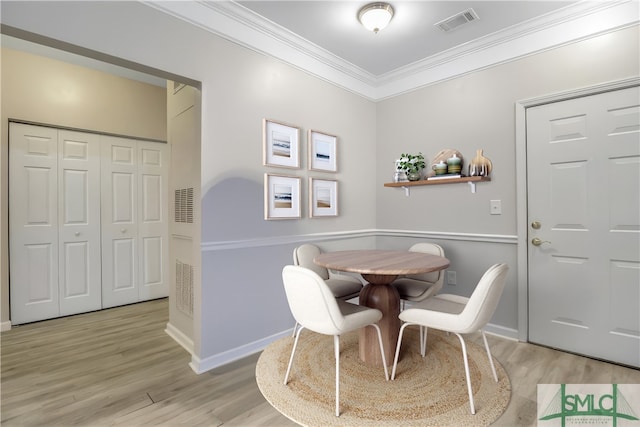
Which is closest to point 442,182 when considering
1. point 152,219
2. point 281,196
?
point 281,196

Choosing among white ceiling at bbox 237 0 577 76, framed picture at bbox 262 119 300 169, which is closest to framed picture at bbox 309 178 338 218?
framed picture at bbox 262 119 300 169

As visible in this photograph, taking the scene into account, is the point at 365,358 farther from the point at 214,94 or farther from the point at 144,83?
the point at 144,83

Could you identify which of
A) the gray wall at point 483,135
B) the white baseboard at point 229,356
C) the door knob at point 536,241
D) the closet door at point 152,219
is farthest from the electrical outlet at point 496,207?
the closet door at point 152,219

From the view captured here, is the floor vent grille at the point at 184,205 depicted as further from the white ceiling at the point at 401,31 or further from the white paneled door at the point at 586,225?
the white paneled door at the point at 586,225

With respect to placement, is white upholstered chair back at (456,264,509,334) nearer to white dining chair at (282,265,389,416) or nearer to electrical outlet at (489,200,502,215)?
white dining chair at (282,265,389,416)

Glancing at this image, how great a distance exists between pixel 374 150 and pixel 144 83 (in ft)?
10.3

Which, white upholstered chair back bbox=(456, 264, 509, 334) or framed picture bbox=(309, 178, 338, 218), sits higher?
framed picture bbox=(309, 178, 338, 218)

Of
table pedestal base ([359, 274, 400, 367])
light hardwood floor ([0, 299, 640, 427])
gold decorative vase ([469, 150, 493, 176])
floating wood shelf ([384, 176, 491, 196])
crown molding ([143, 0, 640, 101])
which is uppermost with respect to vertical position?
crown molding ([143, 0, 640, 101])

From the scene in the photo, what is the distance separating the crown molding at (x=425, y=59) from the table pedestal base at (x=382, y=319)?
83.8 inches

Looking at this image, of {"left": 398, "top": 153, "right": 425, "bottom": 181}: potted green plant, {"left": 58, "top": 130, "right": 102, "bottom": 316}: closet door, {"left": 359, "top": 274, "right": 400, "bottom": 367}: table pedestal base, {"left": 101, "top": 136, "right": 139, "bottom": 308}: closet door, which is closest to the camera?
{"left": 359, "top": 274, "right": 400, "bottom": 367}: table pedestal base

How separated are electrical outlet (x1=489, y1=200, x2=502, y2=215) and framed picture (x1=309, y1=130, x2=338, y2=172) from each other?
1.56m

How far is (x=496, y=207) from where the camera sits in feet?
9.50

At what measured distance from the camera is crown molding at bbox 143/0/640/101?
230 centimetres

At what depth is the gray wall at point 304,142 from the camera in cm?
213
